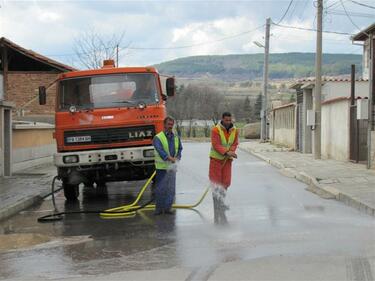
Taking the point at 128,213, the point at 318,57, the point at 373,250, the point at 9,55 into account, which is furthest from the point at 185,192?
the point at 9,55

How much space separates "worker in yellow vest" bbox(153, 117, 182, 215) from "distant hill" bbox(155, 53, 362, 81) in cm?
11871

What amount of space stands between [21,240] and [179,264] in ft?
9.91

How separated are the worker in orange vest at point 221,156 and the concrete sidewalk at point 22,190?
4.00m

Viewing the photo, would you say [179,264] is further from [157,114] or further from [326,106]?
[326,106]

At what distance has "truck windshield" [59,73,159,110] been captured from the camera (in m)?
12.7

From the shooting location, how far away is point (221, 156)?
10.5 meters

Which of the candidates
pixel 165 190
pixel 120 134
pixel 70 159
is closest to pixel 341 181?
pixel 120 134

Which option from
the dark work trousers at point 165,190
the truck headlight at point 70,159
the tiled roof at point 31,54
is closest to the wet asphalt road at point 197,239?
the dark work trousers at point 165,190

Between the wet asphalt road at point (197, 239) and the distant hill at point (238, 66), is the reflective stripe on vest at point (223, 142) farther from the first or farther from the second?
the distant hill at point (238, 66)

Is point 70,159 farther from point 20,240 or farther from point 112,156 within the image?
point 20,240

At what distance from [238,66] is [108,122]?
464 feet

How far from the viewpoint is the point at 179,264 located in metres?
6.95

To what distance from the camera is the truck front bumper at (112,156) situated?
40.2ft

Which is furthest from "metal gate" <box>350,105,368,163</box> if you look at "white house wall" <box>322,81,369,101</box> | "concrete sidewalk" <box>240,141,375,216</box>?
"white house wall" <box>322,81,369,101</box>
